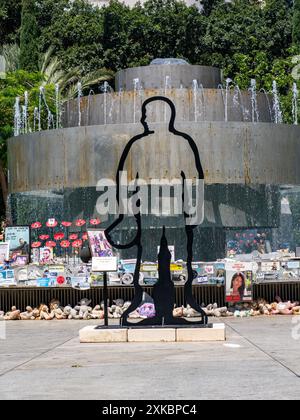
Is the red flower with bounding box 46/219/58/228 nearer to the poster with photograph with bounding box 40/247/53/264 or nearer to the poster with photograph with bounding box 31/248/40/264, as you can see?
the poster with photograph with bounding box 31/248/40/264

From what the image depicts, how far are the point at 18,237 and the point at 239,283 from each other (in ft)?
21.9

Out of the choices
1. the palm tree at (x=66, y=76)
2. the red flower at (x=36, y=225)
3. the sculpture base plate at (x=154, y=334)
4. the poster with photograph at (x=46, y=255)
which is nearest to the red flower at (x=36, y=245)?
the poster with photograph at (x=46, y=255)

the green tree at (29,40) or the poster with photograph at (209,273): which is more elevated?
the green tree at (29,40)

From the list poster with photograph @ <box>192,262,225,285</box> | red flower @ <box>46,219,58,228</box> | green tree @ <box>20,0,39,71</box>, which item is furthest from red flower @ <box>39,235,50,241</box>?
green tree @ <box>20,0,39,71</box>

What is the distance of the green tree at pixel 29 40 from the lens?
55.1 m

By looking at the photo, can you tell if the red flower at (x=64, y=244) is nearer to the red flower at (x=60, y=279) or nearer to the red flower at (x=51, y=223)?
the red flower at (x=51, y=223)

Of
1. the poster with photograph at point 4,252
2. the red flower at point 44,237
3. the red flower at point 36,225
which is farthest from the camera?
the red flower at point 36,225

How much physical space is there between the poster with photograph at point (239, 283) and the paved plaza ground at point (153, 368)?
2936mm

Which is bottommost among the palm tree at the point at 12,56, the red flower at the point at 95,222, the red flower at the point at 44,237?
the red flower at the point at 44,237

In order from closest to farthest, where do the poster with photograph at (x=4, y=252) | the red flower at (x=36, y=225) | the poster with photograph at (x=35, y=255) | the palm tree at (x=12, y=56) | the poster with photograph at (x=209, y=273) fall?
the poster with photograph at (x=209, y=273), the poster with photograph at (x=4, y=252), the poster with photograph at (x=35, y=255), the red flower at (x=36, y=225), the palm tree at (x=12, y=56)

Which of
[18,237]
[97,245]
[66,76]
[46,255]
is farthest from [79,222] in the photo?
[66,76]

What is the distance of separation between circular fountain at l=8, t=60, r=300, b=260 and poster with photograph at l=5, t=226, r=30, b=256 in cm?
345

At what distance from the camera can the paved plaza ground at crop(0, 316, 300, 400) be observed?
942 centimetres
